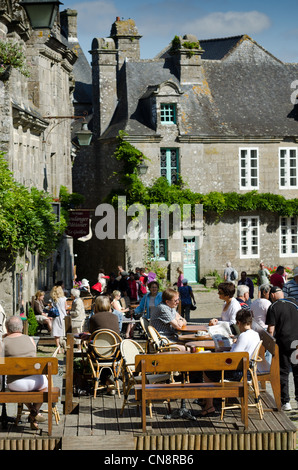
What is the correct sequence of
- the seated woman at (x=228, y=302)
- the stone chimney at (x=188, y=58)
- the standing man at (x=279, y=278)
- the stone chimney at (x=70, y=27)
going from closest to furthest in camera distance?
1. the seated woman at (x=228, y=302)
2. the standing man at (x=279, y=278)
3. the stone chimney at (x=188, y=58)
4. the stone chimney at (x=70, y=27)

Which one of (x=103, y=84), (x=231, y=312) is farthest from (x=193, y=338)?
(x=103, y=84)

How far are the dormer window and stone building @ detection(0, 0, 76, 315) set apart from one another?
3539 millimetres

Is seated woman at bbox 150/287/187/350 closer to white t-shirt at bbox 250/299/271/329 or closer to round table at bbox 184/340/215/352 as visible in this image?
round table at bbox 184/340/215/352

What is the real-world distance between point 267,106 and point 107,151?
675cm

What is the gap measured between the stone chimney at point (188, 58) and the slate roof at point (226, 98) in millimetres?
312

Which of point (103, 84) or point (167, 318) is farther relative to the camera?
point (103, 84)

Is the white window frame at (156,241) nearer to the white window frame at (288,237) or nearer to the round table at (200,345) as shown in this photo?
the white window frame at (288,237)

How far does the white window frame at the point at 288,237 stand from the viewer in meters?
35.1

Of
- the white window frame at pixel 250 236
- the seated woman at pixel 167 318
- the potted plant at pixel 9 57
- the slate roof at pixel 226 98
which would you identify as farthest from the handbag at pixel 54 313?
the white window frame at pixel 250 236

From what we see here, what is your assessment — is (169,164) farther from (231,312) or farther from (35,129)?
(231,312)

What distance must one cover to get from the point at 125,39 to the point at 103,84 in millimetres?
2179

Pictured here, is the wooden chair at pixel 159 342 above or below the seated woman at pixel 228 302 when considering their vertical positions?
below

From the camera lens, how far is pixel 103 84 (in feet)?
114

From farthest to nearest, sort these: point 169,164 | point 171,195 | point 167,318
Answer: point 169,164 < point 171,195 < point 167,318
